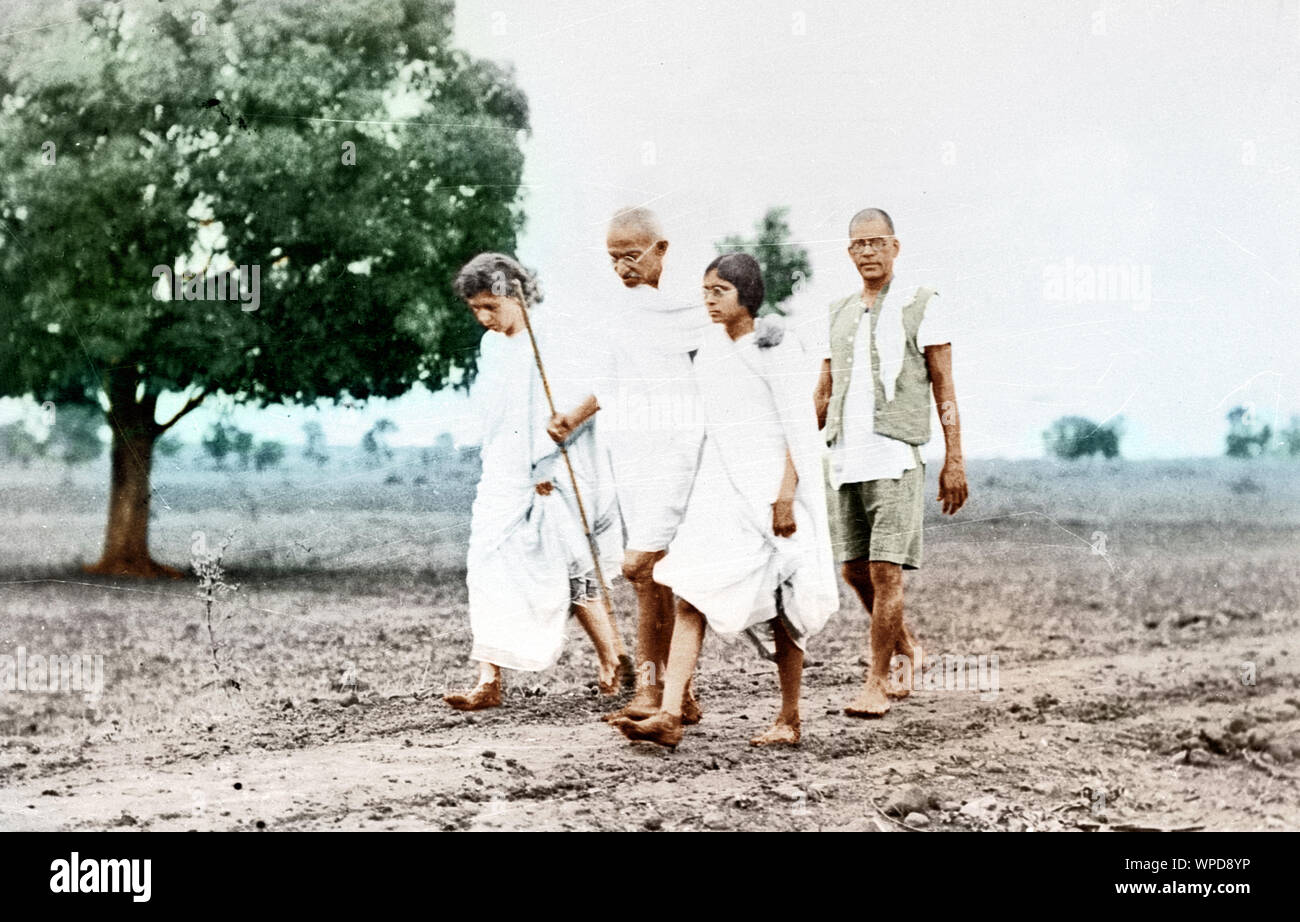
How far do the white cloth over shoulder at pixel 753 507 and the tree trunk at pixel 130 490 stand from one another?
2351 mm

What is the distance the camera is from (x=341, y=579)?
20.1ft

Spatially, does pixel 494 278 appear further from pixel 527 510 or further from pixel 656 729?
pixel 656 729

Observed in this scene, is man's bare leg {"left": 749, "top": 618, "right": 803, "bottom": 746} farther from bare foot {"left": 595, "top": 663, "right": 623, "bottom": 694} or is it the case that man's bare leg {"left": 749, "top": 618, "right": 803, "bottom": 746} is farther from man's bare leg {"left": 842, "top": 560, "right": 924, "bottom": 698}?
bare foot {"left": 595, "top": 663, "right": 623, "bottom": 694}

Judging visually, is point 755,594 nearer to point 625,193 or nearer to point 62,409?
point 625,193

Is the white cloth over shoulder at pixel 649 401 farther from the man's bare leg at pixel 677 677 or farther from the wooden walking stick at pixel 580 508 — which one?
the man's bare leg at pixel 677 677

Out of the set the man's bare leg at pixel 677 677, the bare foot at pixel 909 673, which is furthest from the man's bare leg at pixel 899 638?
the man's bare leg at pixel 677 677

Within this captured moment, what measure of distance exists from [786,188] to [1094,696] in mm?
2615

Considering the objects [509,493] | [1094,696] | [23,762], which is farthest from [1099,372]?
[23,762]

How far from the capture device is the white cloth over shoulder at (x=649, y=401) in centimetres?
590

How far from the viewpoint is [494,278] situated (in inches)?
239

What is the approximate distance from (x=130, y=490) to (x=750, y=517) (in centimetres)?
281

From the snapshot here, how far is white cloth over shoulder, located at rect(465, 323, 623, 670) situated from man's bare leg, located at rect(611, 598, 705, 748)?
410 mm

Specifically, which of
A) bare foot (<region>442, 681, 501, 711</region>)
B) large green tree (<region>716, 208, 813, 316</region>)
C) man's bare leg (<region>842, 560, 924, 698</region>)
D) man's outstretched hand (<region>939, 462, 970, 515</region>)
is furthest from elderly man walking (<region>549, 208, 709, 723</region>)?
man's outstretched hand (<region>939, 462, 970, 515</region>)
